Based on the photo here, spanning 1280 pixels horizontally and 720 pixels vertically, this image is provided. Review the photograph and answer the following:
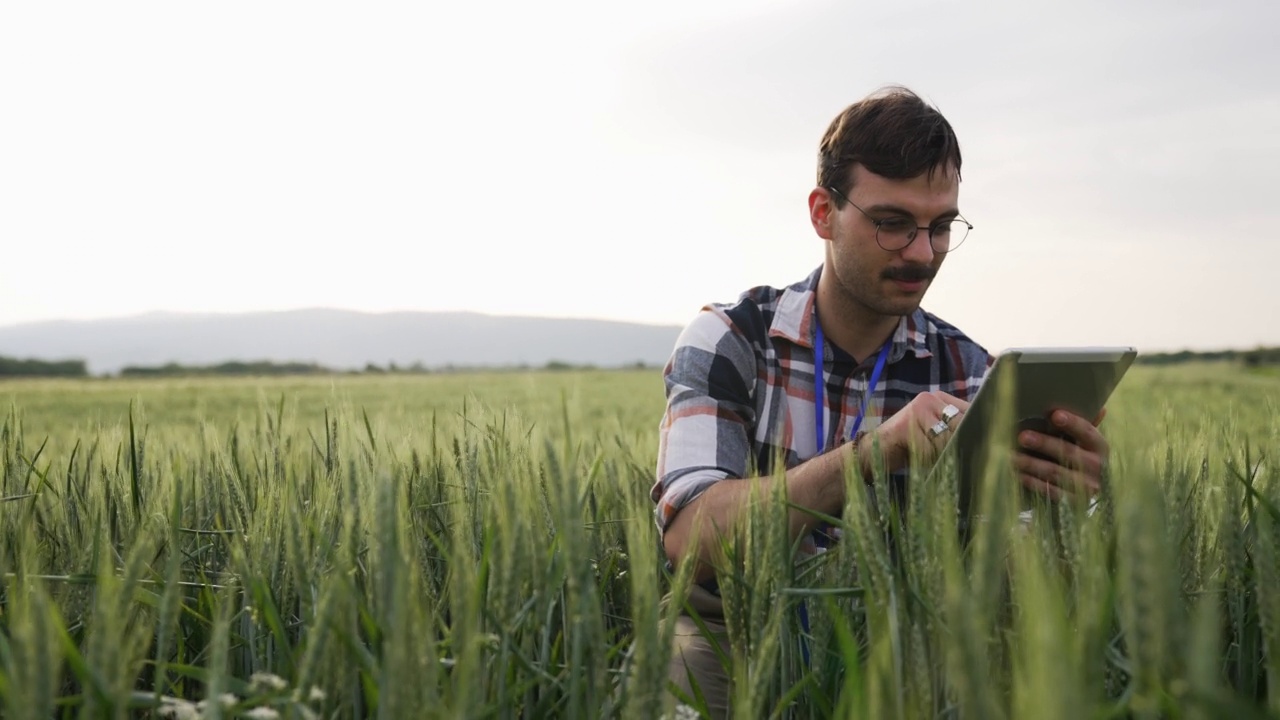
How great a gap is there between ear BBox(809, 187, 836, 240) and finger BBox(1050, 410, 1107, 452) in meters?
0.98

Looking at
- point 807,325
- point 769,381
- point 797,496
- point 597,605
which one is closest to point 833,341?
point 807,325

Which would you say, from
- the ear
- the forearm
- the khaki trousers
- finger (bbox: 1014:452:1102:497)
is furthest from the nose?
the khaki trousers

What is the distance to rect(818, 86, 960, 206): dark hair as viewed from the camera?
7.54 feet

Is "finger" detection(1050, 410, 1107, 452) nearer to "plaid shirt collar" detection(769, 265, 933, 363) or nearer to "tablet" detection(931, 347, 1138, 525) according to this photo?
"tablet" detection(931, 347, 1138, 525)

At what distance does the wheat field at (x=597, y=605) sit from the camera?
70 centimetres

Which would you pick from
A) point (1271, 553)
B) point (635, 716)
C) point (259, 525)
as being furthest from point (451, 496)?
point (1271, 553)

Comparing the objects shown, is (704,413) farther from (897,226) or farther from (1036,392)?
(1036,392)

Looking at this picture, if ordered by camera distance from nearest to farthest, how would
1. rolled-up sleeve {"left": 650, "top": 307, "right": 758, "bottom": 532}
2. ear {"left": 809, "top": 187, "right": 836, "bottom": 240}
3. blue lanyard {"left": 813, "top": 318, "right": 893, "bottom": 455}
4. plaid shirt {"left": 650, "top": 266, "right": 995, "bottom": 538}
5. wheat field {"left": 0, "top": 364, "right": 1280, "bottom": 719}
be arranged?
wheat field {"left": 0, "top": 364, "right": 1280, "bottom": 719} → rolled-up sleeve {"left": 650, "top": 307, "right": 758, "bottom": 532} → plaid shirt {"left": 650, "top": 266, "right": 995, "bottom": 538} → blue lanyard {"left": 813, "top": 318, "right": 893, "bottom": 455} → ear {"left": 809, "top": 187, "right": 836, "bottom": 240}

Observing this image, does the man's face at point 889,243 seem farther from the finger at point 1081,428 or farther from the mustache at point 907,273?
the finger at point 1081,428

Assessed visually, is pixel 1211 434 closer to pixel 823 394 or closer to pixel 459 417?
pixel 823 394

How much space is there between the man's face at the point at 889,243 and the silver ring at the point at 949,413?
76cm

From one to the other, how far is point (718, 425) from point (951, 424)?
0.78 m

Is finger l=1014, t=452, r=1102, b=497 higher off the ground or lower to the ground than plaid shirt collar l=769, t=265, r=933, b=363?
lower

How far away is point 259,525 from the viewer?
1358 mm
